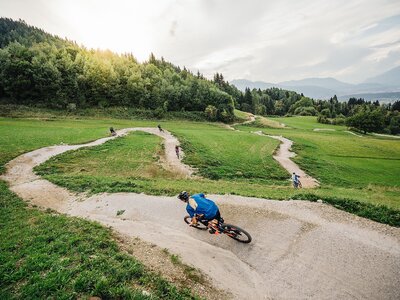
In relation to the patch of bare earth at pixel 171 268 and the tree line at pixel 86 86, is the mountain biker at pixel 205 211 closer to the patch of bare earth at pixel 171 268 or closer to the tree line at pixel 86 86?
the patch of bare earth at pixel 171 268

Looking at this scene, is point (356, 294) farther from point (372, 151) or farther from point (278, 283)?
point (372, 151)

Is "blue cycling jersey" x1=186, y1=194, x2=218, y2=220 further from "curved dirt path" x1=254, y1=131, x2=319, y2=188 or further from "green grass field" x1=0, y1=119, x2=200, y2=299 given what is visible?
"curved dirt path" x1=254, y1=131, x2=319, y2=188

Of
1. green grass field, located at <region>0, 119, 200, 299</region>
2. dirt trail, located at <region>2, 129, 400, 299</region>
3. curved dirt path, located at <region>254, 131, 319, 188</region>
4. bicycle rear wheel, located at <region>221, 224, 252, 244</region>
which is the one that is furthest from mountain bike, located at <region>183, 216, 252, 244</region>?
curved dirt path, located at <region>254, 131, 319, 188</region>

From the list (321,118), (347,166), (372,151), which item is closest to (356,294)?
(347,166)

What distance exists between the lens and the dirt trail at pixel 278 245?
8959mm

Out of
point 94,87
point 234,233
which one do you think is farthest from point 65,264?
point 94,87

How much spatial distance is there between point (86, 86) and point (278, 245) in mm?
92854

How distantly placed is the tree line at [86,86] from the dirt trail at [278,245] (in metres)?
74.6

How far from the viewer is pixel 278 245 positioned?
1135 centimetres

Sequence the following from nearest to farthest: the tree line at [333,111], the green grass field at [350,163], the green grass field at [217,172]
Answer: the green grass field at [217,172]
the green grass field at [350,163]
the tree line at [333,111]

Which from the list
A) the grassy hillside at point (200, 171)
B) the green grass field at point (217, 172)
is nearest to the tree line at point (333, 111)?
the green grass field at point (217, 172)

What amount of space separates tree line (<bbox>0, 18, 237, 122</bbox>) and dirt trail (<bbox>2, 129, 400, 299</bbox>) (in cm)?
7458

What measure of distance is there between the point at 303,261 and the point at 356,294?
2111 mm

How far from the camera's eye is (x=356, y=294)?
27.7 feet
